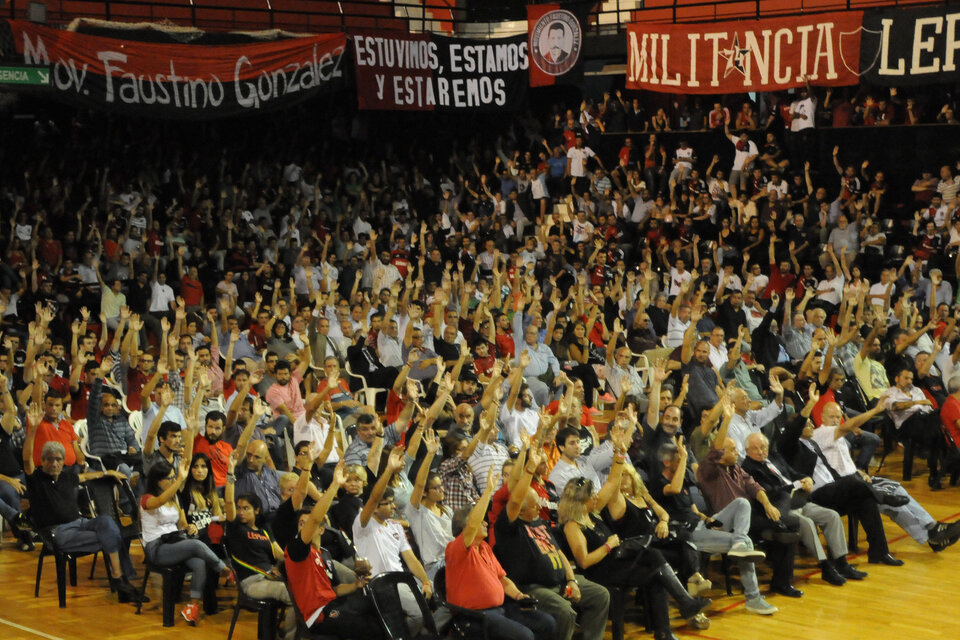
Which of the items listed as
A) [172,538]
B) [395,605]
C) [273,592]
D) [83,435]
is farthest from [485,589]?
[83,435]

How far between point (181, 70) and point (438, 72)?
14.2 feet

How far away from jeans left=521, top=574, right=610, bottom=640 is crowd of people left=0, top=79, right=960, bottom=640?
2 cm

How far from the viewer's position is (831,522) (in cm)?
888

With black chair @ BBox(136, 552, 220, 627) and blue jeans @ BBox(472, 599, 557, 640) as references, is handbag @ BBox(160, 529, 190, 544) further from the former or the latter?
blue jeans @ BBox(472, 599, 557, 640)

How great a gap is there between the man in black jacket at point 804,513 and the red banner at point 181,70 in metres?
11.8

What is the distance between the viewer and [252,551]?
766 centimetres

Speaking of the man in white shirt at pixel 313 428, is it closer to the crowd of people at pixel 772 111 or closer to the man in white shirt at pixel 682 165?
the man in white shirt at pixel 682 165

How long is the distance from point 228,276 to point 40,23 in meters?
4.81

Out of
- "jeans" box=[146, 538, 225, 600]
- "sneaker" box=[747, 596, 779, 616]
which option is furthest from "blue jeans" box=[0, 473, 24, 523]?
"sneaker" box=[747, 596, 779, 616]

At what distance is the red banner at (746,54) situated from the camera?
1825cm

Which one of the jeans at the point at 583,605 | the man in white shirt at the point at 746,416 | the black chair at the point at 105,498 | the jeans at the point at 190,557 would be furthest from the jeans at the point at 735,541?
the black chair at the point at 105,498

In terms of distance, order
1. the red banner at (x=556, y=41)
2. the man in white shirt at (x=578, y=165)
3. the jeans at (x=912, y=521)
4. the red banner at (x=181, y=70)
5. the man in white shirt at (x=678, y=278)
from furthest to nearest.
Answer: the man in white shirt at (x=578, y=165)
the red banner at (x=556, y=41)
the red banner at (x=181, y=70)
the man in white shirt at (x=678, y=278)
the jeans at (x=912, y=521)

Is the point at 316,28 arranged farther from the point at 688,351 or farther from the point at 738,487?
the point at 738,487

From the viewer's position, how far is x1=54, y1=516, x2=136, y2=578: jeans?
8.38 metres
